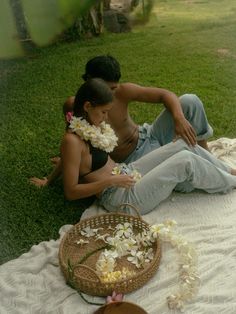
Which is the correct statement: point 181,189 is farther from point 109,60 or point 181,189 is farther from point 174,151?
point 109,60

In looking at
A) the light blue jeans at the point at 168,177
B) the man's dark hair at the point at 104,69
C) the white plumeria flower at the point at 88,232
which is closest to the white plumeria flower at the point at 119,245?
the white plumeria flower at the point at 88,232

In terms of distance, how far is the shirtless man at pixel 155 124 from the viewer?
2.41 m

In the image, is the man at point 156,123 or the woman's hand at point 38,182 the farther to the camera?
the woman's hand at point 38,182

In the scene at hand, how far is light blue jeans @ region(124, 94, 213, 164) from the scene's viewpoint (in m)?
2.51

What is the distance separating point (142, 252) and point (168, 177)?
39cm

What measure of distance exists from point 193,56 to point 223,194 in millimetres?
1495

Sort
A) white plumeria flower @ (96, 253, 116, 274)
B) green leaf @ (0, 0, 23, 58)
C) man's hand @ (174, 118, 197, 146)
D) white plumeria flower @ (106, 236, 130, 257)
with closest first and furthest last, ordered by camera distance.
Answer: green leaf @ (0, 0, 23, 58) → white plumeria flower @ (96, 253, 116, 274) → white plumeria flower @ (106, 236, 130, 257) → man's hand @ (174, 118, 197, 146)

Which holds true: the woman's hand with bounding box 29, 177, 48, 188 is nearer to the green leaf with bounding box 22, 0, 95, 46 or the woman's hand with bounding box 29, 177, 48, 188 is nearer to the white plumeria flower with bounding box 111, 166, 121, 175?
the white plumeria flower with bounding box 111, 166, 121, 175

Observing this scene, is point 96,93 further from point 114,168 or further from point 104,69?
point 114,168

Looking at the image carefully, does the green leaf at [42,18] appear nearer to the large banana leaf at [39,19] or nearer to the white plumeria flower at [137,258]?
the large banana leaf at [39,19]

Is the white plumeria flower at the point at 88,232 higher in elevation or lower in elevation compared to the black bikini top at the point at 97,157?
lower

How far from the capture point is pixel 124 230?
211cm

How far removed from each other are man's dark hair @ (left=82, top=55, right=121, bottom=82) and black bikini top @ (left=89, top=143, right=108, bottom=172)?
12.9 inches

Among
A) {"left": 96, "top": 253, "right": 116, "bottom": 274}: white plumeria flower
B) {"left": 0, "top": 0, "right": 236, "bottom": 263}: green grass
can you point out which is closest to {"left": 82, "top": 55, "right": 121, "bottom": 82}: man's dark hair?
{"left": 0, "top": 0, "right": 236, "bottom": 263}: green grass
